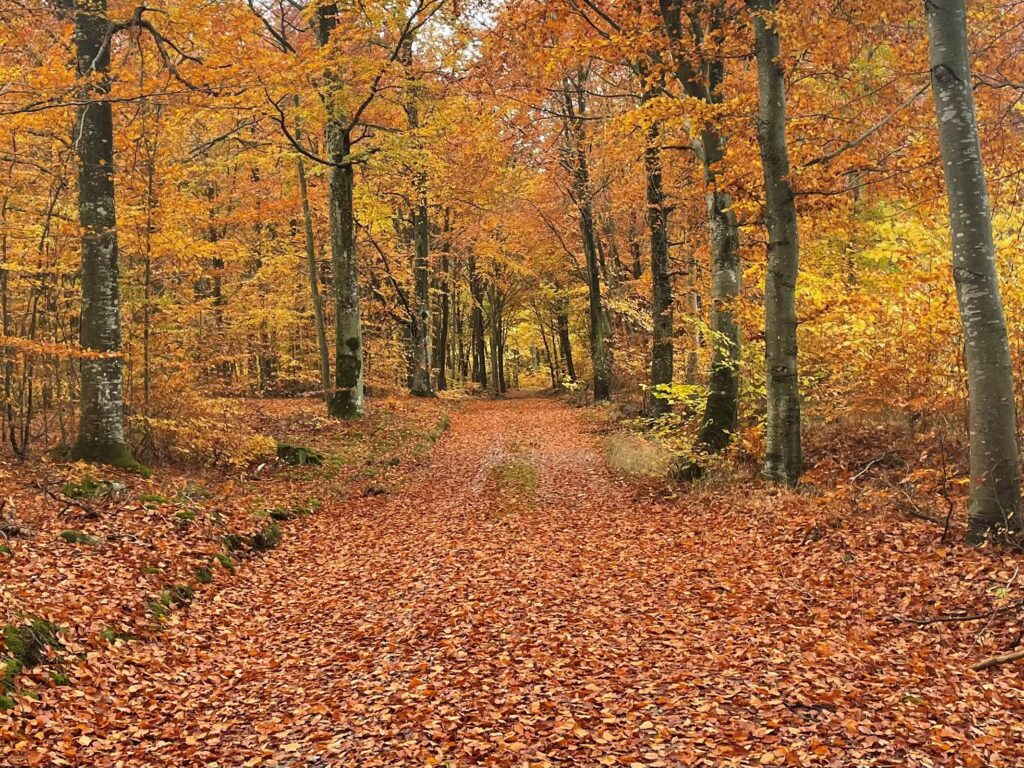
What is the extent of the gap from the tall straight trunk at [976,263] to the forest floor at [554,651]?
0.86 metres

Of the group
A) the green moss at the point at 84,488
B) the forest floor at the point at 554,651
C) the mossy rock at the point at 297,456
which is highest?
the green moss at the point at 84,488

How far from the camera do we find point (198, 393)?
486 inches

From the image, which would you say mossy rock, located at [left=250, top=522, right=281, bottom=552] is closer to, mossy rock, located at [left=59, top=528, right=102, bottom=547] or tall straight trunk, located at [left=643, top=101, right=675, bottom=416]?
mossy rock, located at [left=59, top=528, right=102, bottom=547]

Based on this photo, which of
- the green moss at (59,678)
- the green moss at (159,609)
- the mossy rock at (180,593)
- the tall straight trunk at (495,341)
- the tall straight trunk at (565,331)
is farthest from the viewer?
the tall straight trunk at (495,341)

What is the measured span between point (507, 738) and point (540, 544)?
4.50 meters

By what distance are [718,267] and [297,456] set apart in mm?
8540

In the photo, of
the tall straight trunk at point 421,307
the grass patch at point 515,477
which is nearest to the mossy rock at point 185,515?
the grass patch at point 515,477

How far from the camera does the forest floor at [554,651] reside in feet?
14.3

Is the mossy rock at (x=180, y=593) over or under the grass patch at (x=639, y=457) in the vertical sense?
under

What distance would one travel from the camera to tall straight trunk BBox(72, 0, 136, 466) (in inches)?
395

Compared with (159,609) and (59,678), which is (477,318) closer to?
(159,609)

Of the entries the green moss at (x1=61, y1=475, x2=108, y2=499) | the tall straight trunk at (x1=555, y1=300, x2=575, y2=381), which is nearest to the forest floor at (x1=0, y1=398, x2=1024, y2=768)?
the green moss at (x1=61, y1=475, x2=108, y2=499)

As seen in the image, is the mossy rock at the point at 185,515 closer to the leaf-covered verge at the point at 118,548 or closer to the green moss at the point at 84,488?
the leaf-covered verge at the point at 118,548

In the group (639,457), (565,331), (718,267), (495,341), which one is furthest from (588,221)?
(495,341)
